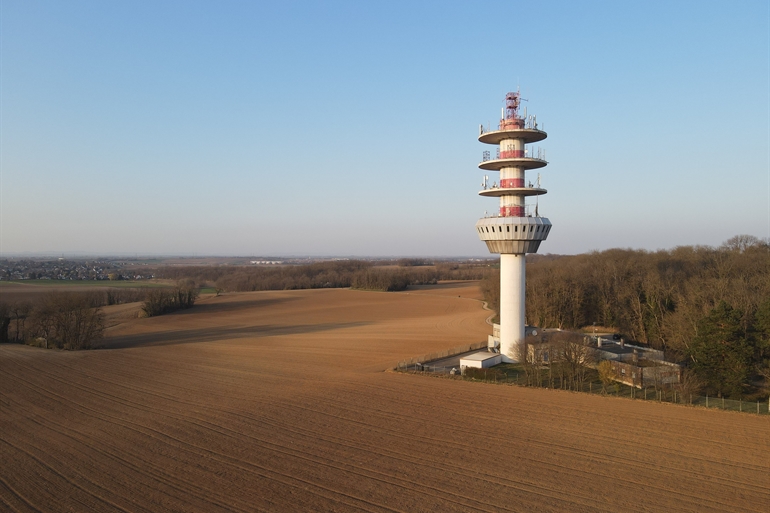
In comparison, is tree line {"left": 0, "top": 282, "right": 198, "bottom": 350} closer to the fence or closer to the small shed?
the fence

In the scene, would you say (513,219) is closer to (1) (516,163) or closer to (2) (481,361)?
(1) (516,163)

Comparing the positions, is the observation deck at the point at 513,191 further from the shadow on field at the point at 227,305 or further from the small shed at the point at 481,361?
the shadow on field at the point at 227,305

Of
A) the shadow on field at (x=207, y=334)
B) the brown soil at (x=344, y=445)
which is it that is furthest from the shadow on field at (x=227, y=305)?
the brown soil at (x=344, y=445)

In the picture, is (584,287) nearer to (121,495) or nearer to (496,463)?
(496,463)

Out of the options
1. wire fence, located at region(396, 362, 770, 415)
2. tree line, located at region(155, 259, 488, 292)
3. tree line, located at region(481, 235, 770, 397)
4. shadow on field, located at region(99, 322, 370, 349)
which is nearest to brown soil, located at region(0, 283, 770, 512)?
wire fence, located at region(396, 362, 770, 415)

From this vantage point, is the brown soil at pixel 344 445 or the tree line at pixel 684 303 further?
the tree line at pixel 684 303

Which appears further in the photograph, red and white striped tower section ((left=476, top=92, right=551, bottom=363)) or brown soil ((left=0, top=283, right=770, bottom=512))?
red and white striped tower section ((left=476, top=92, right=551, bottom=363))
